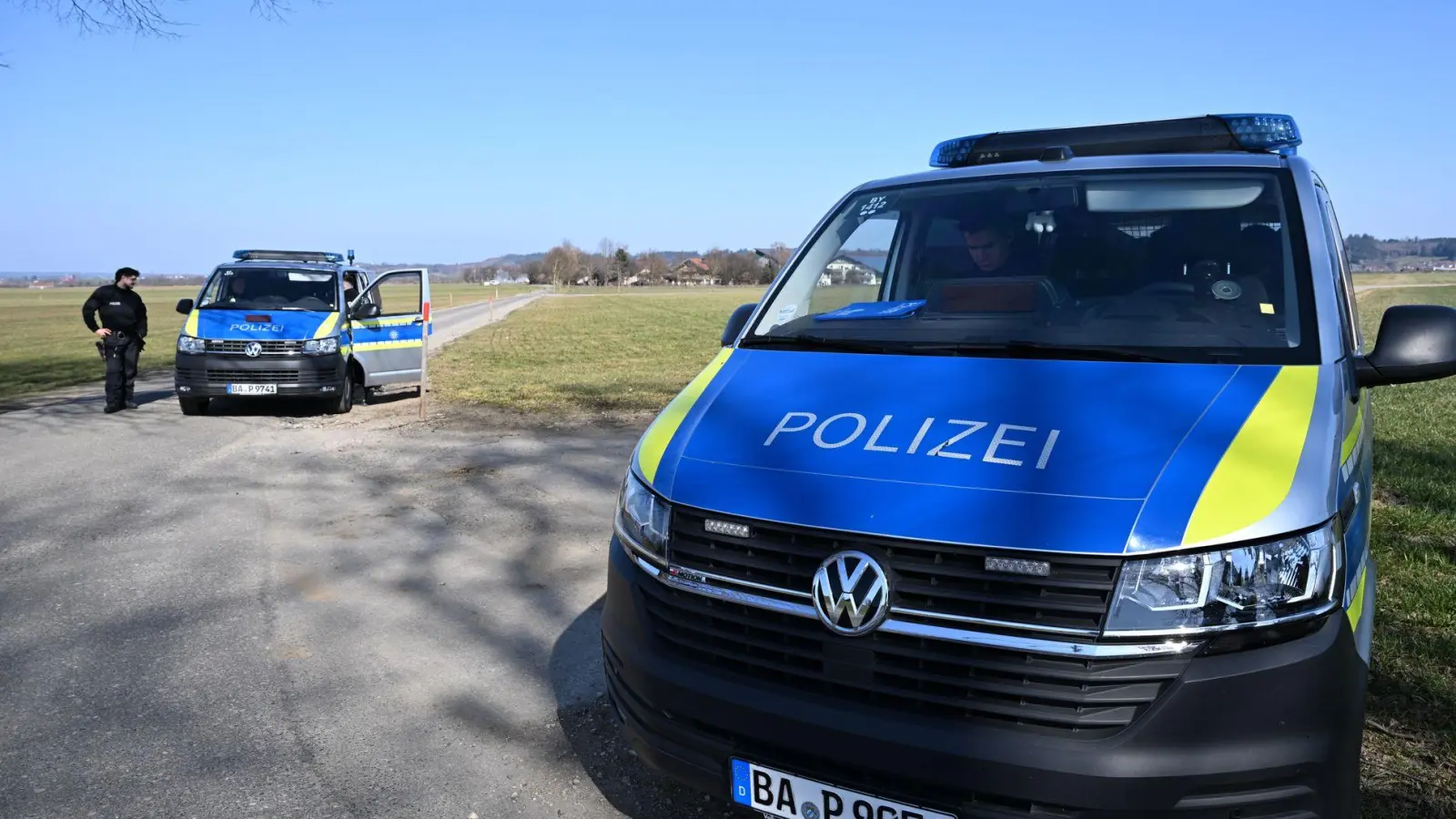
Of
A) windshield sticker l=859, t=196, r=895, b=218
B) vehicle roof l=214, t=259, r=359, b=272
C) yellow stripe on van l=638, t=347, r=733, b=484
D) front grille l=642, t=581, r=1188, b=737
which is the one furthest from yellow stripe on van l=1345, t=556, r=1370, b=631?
vehicle roof l=214, t=259, r=359, b=272

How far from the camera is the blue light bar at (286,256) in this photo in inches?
554

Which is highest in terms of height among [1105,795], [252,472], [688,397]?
[688,397]

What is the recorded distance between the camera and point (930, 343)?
3283 mm

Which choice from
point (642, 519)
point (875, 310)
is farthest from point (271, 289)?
point (642, 519)

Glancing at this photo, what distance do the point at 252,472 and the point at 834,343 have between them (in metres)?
7.11

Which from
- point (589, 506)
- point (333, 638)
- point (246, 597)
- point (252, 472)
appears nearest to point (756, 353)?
point (333, 638)

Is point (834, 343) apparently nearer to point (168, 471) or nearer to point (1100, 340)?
point (1100, 340)

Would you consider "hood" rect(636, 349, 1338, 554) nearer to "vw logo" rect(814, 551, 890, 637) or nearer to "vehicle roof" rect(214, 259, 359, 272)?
"vw logo" rect(814, 551, 890, 637)

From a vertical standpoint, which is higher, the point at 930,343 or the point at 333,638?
the point at 930,343

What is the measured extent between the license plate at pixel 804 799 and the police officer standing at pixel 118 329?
1268 cm

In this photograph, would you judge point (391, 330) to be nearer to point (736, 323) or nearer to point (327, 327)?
point (327, 327)

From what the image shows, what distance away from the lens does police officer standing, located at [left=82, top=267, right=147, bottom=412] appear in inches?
506

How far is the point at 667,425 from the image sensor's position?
316 centimetres

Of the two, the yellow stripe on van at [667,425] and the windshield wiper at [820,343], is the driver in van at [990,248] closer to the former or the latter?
the windshield wiper at [820,343]
